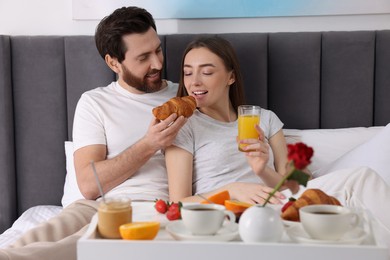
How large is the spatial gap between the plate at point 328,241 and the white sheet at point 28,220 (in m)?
1.28

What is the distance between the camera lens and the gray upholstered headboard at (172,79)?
267cm

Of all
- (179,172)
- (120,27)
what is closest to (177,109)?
(179,172)

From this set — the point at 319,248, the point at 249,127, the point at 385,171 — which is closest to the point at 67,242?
the point at 249,127

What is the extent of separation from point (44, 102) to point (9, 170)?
33cm

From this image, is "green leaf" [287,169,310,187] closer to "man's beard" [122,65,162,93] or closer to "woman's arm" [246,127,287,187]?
"woman's arm" [246,127,287,187]

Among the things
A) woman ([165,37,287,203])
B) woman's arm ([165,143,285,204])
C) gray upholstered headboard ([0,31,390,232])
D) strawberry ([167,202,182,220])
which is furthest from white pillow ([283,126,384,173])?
strawberry ([167,202,182,220])

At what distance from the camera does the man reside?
2.20m

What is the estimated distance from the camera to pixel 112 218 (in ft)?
4.36

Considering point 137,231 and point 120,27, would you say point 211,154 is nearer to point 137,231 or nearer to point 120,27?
point 120,27

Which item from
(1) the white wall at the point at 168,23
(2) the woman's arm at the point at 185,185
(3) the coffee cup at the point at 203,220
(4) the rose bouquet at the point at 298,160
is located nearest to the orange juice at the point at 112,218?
(3) the coffee cup at the point at 203,220

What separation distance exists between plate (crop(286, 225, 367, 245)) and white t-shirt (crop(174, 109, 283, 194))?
33.4 inches

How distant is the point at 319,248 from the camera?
1.23 m

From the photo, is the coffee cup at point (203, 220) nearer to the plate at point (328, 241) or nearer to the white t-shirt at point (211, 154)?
the plate at point (328, 241)

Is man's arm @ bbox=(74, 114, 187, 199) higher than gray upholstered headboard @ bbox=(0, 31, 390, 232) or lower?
lower
